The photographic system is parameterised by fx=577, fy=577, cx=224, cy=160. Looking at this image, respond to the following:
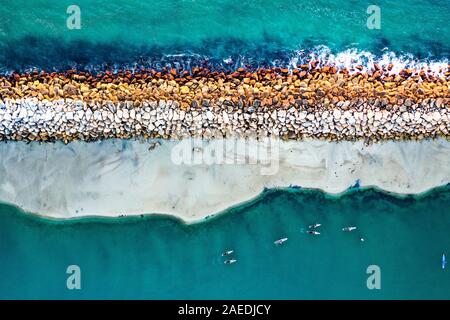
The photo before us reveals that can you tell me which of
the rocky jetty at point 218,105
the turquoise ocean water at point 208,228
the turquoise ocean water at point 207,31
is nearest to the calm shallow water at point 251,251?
the turquoise ocean water at point 208,228

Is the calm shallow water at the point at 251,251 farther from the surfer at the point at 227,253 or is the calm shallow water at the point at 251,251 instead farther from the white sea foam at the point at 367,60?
the white sea foam at the point at 367,60

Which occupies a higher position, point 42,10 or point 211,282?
point 42,10

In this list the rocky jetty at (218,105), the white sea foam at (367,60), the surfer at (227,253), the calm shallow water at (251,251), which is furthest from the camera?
the white sea foam at (367,60)

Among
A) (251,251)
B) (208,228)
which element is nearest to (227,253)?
(251,251)

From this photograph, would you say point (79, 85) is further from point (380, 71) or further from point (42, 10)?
point (380, 71)

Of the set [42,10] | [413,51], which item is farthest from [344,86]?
[42,10]
